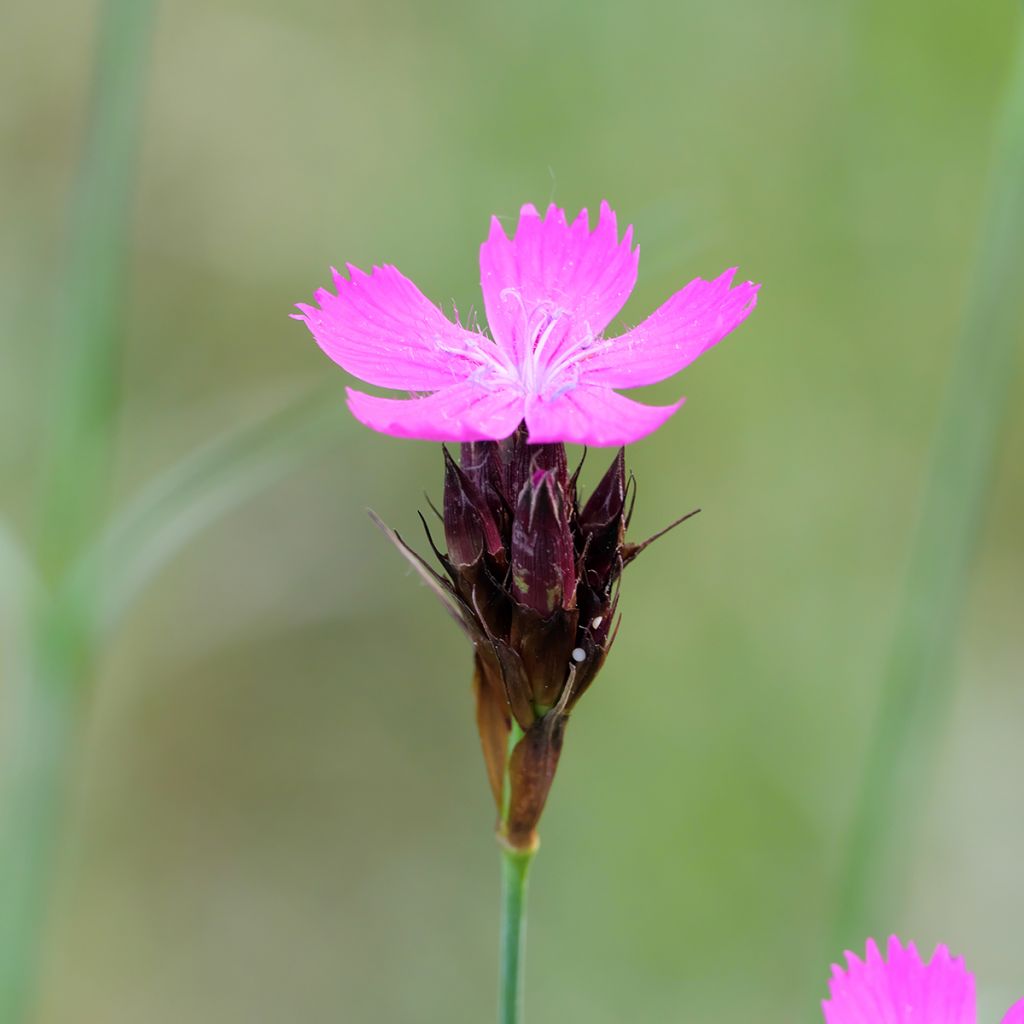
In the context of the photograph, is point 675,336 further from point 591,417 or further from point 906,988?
point 906,988

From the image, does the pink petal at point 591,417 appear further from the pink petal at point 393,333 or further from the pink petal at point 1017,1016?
the pink petal at point 1017,1016

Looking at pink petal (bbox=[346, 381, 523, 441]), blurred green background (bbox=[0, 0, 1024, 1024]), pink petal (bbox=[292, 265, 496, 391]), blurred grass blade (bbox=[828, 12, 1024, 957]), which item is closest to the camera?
pink petal (bbox=[346, 381, 523, 441])

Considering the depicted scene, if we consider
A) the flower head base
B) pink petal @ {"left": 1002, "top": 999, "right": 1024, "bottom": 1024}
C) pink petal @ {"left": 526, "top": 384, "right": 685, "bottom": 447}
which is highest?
pink petal @ {"left": 526, "top": 384, "right": 685, "bottom": 447}

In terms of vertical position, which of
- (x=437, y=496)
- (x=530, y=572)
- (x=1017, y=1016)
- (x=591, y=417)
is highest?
(x=437, y=496)

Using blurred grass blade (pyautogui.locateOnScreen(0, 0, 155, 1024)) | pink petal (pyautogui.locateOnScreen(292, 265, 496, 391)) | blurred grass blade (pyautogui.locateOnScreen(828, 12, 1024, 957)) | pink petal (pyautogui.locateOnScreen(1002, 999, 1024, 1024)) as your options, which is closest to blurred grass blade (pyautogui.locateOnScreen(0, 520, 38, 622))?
blurred grass blade (pyautogui.locateOnScreen(0, 0, 155, 1024))

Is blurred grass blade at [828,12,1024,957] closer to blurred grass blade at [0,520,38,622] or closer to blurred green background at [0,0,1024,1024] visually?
blurred grass blade at [0,520,38,622]

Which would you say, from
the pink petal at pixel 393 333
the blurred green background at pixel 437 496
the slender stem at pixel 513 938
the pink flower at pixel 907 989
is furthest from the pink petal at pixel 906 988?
the blurred green background at pixel 437 496

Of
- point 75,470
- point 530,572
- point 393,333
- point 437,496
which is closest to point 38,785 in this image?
point 75,470

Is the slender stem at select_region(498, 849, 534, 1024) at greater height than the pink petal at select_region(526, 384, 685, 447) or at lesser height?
lesser
